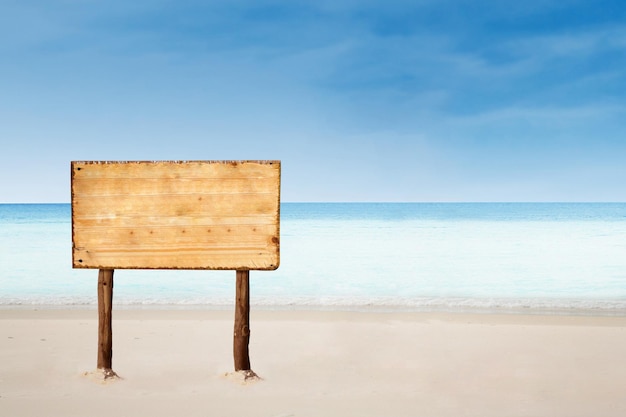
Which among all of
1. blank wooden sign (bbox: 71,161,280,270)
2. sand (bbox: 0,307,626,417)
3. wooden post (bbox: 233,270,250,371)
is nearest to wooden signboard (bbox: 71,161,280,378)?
blank wooden sign (bbox: 71,161,280,270)

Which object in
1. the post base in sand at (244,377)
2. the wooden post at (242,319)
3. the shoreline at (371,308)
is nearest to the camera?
the wooden post at (242,319)

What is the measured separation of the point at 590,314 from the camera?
30.7 ft

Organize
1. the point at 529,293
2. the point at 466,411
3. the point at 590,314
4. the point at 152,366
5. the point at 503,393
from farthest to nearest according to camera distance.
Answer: the point at 529,293 < the point at 590,314 < the point at 152,366 < the point at 503,393 < the point at 466,411

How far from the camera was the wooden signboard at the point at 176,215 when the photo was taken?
4.29 meters

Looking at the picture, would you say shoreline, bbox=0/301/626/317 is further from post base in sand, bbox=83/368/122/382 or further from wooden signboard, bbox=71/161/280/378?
wooden signboard, bbox=71/161/280/378

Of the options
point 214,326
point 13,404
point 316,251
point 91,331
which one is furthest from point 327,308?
point 316,251

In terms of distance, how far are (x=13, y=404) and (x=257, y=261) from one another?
2.43 m

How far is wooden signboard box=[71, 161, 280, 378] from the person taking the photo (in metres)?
4.29

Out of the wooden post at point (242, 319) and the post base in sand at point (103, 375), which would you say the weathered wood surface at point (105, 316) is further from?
the wooden post at point (242, 319)

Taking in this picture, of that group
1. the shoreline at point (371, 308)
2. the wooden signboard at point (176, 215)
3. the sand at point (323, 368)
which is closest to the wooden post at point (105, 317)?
the sand at point (323, 368)

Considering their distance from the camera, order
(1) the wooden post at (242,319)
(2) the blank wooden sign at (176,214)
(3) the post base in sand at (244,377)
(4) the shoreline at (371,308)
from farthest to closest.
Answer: (4) the shoreline at (371,308) → (3) the post base in sand at (244,377) → (1) the wooden post at (242,319) → (2) the blank wooden sign at (176,214)

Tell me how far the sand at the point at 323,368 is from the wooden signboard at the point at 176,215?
1184 millimetres

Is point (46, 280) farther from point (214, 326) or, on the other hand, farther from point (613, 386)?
point (613, 386)

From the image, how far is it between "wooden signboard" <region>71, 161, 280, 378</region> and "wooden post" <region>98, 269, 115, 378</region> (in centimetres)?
29
